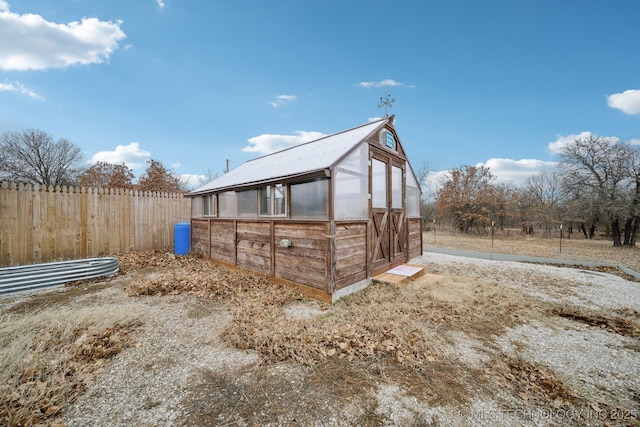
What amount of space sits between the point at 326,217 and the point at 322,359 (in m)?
2.44

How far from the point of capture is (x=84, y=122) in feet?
31.4

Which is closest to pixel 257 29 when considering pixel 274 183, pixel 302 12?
pixel 302 12

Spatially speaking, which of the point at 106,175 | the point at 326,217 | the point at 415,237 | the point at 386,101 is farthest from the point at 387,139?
the point at 106,175

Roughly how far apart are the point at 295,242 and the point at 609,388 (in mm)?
4638

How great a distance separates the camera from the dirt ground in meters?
2.10

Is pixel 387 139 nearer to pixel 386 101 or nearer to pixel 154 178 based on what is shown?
pixel 386 101

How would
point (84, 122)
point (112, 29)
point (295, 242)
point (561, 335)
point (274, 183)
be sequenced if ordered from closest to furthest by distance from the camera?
point (561, 335) < point (295, 242) < point (274, 183) < point (112, 29) < point (84, 122)

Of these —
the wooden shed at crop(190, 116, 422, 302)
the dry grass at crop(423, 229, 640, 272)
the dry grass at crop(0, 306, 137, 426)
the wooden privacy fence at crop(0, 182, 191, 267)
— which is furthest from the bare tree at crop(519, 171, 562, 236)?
the wooden privacy fence at crop(0, 182, 191, 267)

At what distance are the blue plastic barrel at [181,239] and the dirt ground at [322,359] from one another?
3550mm

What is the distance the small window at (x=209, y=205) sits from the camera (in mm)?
7907

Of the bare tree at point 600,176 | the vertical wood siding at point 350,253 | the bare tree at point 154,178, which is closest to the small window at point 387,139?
the vertical wood siding at point 350,253

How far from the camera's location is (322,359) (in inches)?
113

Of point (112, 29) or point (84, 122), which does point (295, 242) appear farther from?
point (84, 122)

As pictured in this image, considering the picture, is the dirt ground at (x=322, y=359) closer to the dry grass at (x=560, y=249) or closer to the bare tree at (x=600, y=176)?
the dry grass at (x=560, y=249)
